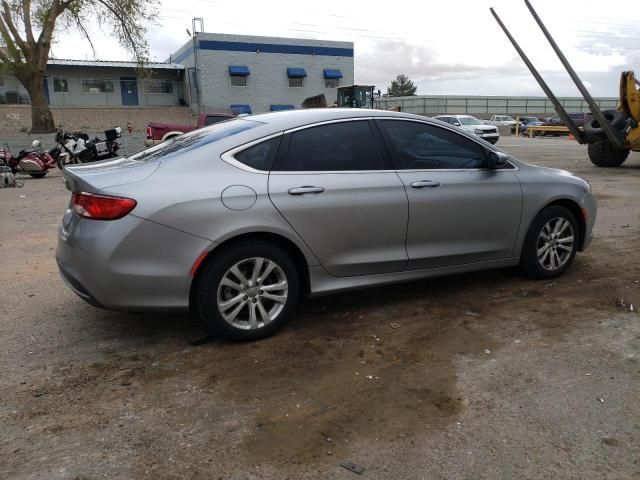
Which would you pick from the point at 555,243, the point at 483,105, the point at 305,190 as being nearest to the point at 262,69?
the point at 483,105

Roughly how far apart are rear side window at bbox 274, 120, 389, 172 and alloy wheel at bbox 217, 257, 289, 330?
74 centimetres

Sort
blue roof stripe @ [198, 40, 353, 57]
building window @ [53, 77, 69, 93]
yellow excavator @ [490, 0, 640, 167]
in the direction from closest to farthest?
yellow excavator @ [490, 0, 640, 167]
blue roof stripe @ [198, 40, 353, 57]
building window @ [53, 77, 69, 93]

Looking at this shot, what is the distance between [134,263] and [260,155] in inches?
44.9

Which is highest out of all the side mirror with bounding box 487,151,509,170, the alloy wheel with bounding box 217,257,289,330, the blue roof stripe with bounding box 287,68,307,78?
the blue roof stripe with bounding box 287,68,307,78

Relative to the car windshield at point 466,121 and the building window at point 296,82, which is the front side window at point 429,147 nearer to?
the car windshield at point 466,121

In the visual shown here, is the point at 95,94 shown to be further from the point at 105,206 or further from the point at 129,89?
the point at 105,206

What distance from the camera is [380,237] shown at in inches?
169

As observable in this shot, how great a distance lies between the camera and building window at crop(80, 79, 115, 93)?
140 ft

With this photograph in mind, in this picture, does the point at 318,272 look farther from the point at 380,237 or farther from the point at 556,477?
the point at 556,477

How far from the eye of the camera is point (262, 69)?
4312 centimetres

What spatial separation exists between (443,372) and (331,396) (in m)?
0.77

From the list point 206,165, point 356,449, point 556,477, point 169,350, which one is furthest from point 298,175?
point 556,477

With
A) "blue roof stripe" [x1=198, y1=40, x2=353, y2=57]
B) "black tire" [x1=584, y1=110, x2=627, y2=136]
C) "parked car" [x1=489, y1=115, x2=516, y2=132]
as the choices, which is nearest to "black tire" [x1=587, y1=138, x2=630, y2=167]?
"black tire" [x1=584, y1=110, x2=627, y2=136]

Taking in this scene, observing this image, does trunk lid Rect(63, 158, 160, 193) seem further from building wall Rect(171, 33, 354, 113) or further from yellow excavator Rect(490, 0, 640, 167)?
building wall Rect(171, 33, 354, 113)
